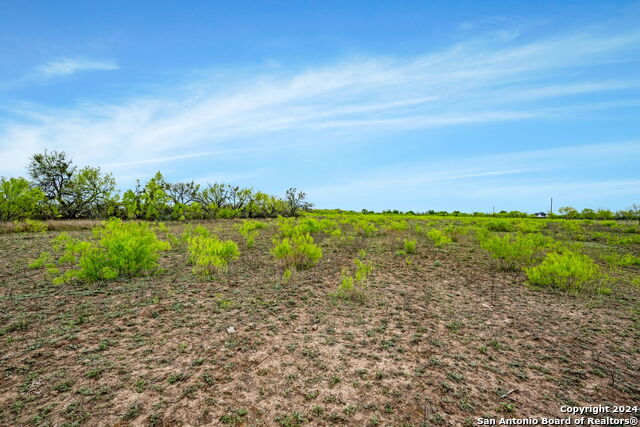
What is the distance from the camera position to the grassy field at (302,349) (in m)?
3.09

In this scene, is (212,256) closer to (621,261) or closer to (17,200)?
(621,261)

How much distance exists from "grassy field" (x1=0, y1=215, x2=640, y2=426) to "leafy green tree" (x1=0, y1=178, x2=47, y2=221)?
53.6 feet

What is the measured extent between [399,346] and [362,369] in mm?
878

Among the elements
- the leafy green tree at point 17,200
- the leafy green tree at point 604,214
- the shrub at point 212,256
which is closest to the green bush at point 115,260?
the shrub at point 212,256

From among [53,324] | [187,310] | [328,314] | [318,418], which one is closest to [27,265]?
[53,324]

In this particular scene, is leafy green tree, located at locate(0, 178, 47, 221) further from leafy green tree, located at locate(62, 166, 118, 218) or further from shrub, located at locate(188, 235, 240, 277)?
shrub, located at locate(188, 235, 240, 277)

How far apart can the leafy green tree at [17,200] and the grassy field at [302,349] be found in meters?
16.3

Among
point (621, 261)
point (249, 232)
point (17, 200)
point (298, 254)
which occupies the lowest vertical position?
point (621, 261)

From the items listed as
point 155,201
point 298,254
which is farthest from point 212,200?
point 298,254

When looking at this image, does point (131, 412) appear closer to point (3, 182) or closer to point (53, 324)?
point (53, 324)

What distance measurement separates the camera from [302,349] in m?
4.14

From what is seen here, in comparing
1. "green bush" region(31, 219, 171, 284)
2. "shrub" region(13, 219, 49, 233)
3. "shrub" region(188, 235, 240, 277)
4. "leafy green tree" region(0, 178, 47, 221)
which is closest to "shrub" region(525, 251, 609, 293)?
"shrub" region(188, 235, 240, 277)

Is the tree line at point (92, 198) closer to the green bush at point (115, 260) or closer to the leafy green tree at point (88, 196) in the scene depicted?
the leafy green tree at point (88, 196)

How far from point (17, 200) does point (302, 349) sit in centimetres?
2444
